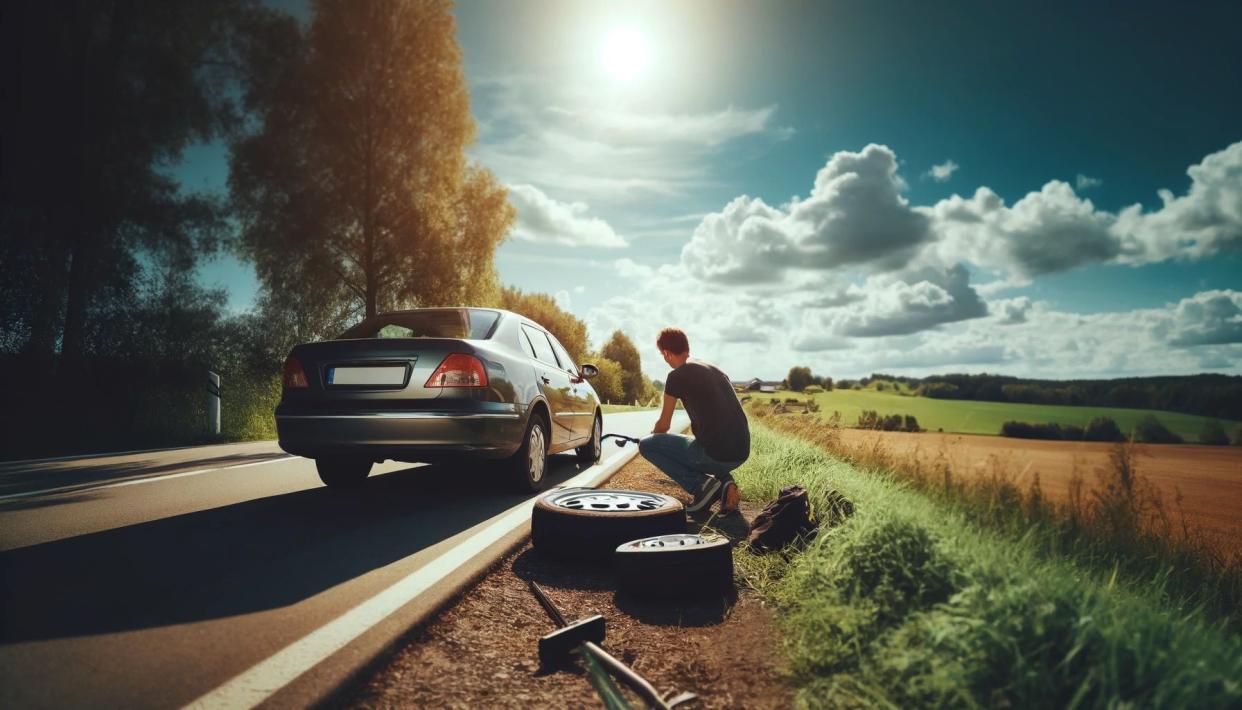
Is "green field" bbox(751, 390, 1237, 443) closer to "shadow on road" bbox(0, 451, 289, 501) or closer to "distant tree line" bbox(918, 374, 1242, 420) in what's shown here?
"distant tree line" bbox(918, 374, 1242, 420)

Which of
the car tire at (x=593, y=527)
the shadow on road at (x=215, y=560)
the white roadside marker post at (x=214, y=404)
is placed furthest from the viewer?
the white roadside marker post at (x=214, y=404)

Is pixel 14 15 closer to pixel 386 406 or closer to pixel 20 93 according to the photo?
pixel 20 93

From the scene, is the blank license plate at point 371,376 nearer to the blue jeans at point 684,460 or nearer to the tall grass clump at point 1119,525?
the blue jeans at point 684,460

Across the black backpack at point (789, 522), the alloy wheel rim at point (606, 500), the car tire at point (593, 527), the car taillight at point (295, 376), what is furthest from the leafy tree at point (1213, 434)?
the car taillight at point (295, 376)

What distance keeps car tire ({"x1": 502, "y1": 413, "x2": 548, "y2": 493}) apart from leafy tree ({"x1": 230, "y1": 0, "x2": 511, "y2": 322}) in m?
12.0

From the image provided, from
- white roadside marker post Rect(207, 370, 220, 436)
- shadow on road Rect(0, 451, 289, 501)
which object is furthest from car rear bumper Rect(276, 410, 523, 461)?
white roadside marker post Rect(207, 370, 220, 436)

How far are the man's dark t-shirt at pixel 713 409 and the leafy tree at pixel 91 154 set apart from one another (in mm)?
11524

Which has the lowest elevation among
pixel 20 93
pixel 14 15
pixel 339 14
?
pixel 20 93

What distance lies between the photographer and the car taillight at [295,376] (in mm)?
5105

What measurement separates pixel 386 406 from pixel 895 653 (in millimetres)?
4071

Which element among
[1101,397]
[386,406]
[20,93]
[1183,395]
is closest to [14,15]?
[20,93]

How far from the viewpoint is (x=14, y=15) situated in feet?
37.2

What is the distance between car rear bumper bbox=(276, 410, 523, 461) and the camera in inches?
190

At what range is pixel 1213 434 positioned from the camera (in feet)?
74.9
